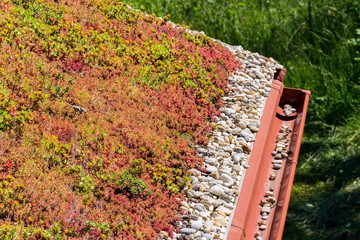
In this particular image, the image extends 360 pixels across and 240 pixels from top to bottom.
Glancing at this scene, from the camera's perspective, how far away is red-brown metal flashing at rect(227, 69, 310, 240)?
190 inches

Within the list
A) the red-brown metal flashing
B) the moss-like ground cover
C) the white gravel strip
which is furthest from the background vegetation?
the moss-like ground cover

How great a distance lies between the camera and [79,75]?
18.0 ft

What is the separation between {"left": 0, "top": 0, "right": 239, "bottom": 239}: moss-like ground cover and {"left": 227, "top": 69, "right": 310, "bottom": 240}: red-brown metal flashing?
47 centimetres

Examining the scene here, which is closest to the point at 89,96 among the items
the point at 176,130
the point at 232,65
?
the point at 176,130

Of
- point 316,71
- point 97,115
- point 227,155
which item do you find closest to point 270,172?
point 227,155

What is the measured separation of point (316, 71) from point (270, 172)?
9.80ft

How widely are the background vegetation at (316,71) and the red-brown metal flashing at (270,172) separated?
118cm

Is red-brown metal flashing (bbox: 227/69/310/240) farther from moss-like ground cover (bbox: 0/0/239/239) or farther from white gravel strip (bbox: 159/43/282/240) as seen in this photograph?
moss-like ground cover (bbox: 0/0/239/239)

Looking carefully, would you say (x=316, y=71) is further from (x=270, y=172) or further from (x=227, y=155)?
(x=227, y=155)

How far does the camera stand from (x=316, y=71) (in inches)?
326

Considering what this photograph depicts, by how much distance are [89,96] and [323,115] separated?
3883 millimetres

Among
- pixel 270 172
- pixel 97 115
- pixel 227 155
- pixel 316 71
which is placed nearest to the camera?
pixel 97 115

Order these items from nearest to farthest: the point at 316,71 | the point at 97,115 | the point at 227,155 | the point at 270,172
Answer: the point at 97,115 < the point at 227,155 < the point at 270,172 < the point at 316,71

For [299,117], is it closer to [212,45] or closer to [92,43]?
[212,45]
